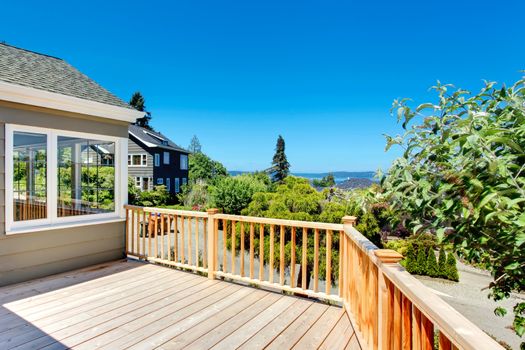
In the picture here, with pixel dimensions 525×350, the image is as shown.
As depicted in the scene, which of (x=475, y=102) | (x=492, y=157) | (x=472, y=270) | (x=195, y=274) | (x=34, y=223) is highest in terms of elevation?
(x=475, y=102)

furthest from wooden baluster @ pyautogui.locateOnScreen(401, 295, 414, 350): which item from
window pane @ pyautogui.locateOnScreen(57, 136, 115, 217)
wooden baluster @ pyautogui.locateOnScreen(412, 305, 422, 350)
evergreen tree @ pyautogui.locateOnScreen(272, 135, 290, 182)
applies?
evergreen tree @ pyautogui.locateOnScreen(272, 135, 290, 182)

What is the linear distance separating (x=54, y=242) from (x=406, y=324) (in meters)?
4.49

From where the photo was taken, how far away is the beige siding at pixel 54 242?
12.0 feet

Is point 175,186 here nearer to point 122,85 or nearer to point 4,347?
point 122,85

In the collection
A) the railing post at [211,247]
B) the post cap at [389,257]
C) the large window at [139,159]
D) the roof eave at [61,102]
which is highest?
the large window at [139,159]

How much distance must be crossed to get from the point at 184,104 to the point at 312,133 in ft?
73.2

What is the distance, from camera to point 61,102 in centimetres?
411

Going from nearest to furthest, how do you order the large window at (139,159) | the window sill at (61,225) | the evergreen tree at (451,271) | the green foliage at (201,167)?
the window sill at (61,225), the evergreen tree at (451,271), the large window at (139,159), the green foliage at (201,167)

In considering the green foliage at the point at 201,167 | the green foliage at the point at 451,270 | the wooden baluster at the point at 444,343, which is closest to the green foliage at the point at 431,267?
the green foliage at the point at 451,270

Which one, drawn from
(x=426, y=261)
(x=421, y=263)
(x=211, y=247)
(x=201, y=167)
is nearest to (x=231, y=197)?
(x=211, y=247)

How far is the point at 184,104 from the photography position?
3212 centimetres

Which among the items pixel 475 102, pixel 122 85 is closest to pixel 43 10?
pixel 475 102

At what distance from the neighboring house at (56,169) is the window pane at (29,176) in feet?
0.04

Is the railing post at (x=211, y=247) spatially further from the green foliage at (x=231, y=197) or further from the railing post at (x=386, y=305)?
the green foliage at (x=231, y=197)
